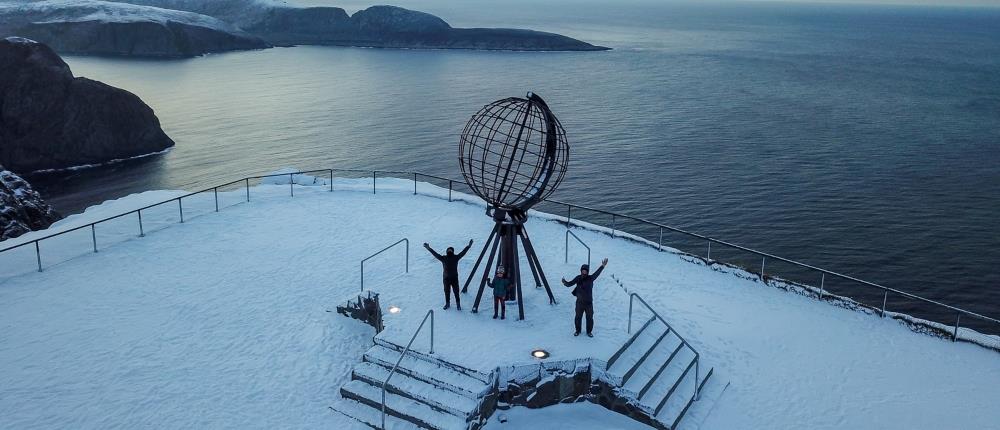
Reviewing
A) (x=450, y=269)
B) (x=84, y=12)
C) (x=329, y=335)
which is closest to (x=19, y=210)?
(x=329, y=335)

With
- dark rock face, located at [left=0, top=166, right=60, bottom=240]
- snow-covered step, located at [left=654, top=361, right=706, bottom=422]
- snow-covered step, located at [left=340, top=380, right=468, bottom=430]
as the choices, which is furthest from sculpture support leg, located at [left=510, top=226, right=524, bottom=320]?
dark rock face, located at [left=0, top=166, right=60, bottom=240]

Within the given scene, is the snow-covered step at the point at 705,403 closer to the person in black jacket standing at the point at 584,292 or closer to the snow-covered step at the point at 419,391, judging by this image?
the person in black jacket standing at the point at 584,292

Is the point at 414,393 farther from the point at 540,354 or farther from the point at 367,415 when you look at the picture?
the point at 540,354

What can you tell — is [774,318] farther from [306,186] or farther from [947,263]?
[306,186]

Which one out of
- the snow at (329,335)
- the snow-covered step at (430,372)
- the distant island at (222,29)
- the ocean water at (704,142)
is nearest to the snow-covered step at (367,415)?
the snow at (329,335)

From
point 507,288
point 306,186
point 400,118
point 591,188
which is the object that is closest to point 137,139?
point 400,118

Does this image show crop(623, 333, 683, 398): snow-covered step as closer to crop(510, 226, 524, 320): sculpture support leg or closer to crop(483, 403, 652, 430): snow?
crop(483, 403, 652, 430): snow

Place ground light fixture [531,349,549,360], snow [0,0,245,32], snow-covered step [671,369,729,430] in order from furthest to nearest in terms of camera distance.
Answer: snow [0,0,245,32] < ground light fixture [531,349,549,360] < snow-covered step [671,369,729,430]
